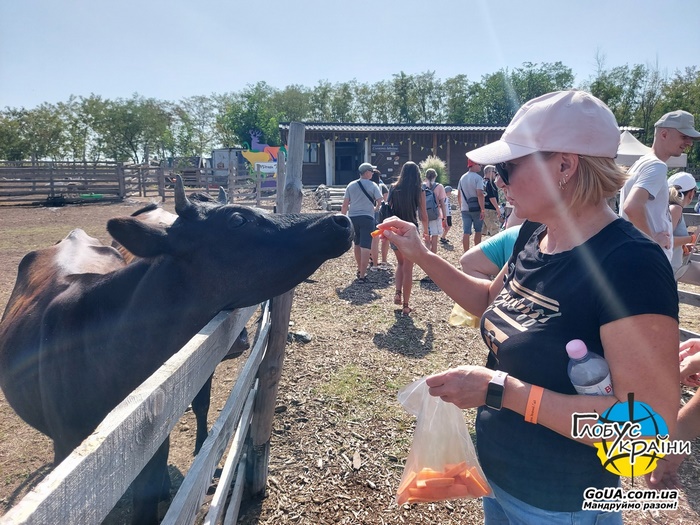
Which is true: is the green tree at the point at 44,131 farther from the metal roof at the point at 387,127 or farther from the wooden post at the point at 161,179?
the metal roof at the point at 387,127

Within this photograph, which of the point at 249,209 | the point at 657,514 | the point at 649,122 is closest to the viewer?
the point at 249,209

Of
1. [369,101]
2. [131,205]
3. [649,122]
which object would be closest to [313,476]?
[131,205]

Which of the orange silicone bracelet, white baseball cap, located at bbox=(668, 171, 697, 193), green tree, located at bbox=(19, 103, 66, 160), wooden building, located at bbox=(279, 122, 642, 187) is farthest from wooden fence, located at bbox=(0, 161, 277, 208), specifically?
green tree, located at bbox=(19, 103, 66, 160)

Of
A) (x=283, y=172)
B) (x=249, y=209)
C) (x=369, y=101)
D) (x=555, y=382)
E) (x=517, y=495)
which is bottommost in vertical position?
(x=517, y=495)

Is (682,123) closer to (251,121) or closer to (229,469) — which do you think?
(229,469)

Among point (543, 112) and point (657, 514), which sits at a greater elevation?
point (543, 112)

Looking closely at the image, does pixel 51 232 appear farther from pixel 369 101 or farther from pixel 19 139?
pixel 369 101

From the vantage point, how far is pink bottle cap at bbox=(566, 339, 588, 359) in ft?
4.08

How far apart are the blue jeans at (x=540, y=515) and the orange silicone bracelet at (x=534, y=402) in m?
0.38

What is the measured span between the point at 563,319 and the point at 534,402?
0.25 metres

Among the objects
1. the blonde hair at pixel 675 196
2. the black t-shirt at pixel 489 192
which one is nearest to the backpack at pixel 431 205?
the black t-shirt at pixel 489 192

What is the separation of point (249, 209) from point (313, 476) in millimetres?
1969

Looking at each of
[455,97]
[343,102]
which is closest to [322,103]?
[343,102]

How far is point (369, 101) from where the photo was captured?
62375mm
